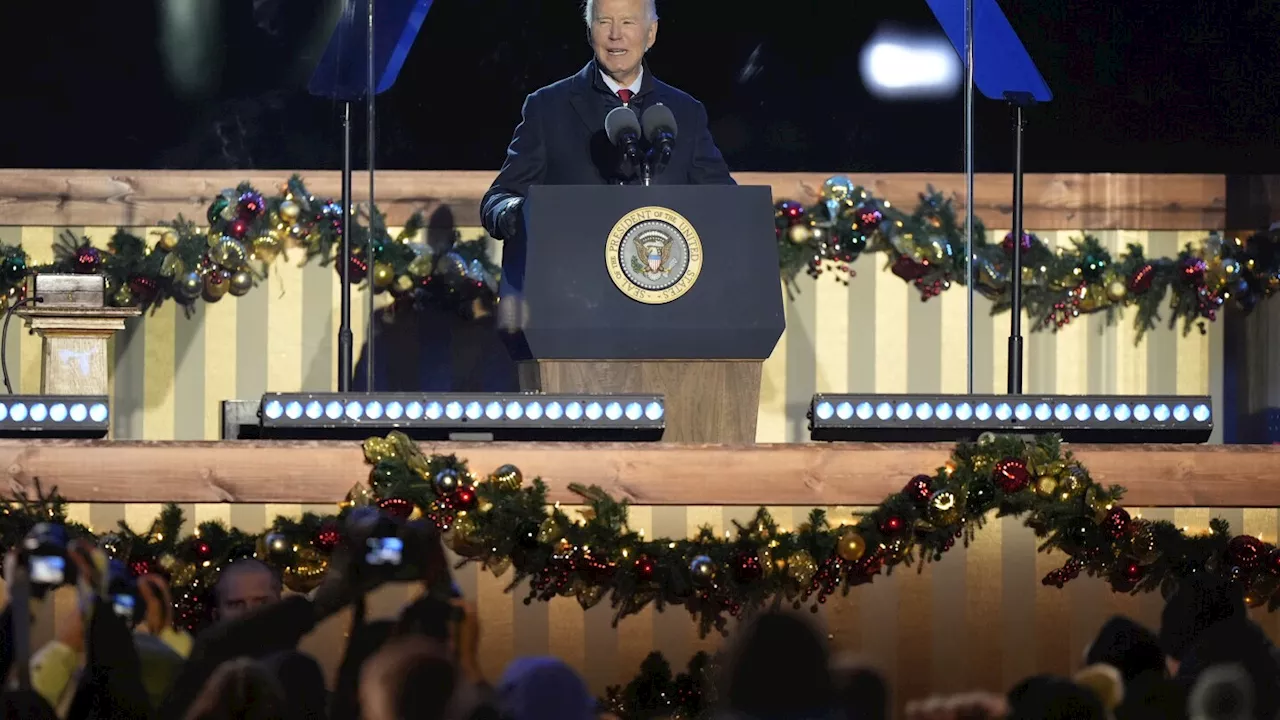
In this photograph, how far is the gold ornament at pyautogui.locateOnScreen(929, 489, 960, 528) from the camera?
3336 millimetres

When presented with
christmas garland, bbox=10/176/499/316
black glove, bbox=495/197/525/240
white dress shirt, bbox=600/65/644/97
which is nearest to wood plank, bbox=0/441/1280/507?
black glove, bbox=495/197/525/240

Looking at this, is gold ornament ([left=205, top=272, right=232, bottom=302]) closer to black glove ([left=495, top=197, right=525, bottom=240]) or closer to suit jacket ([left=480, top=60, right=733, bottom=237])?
suit jacket ([left=480, top=60, right=733, bottom=237])

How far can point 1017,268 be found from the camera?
4.35 metres

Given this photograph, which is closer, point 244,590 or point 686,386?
point 244,590

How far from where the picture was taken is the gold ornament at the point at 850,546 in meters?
3.31

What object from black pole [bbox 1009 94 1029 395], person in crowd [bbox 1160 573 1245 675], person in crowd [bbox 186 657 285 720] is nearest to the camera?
person in crowd [bbox 186 657 285 720]

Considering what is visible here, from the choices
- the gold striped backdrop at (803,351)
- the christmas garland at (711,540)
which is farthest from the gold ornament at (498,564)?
the gold striped backdrop at (803,351)

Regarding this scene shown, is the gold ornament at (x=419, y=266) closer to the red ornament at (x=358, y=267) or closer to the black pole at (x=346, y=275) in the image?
the red ornament at (x=358, y=267)

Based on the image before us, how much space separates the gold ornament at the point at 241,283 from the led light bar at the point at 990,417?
2.39 meters

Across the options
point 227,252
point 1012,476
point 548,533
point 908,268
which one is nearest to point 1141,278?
point 908,268

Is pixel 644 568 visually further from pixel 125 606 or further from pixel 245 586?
pixel 125 606

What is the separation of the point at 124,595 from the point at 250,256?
258 cm

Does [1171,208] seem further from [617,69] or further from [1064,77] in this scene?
[617,69]

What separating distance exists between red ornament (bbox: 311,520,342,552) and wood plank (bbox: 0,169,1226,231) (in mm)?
2328
